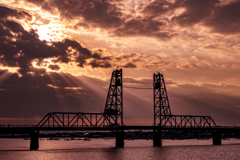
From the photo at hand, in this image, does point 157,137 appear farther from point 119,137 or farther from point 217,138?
point 217,138

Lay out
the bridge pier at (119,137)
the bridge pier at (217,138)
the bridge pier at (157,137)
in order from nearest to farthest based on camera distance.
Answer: the bridge pier at (119,137), the bridge pier at (157,137), the bridge pier at (217,138)

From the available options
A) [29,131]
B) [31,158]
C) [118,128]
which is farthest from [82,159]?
[118,128]

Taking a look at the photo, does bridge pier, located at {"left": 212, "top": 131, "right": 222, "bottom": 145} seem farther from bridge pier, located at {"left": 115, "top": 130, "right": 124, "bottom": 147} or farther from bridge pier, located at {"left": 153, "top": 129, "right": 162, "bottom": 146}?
bridge pier, located at {"left": 115, "top": 130, "right": 124, "bottom": 147}

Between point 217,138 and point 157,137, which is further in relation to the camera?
point 217,138

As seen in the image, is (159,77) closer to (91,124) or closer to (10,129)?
(91,124)

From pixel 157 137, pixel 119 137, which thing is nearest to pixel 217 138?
pixel 157 137

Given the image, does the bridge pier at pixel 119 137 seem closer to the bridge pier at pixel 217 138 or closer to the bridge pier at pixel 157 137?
the bridge pier at pixel 157 137

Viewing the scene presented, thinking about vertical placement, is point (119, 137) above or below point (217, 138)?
above

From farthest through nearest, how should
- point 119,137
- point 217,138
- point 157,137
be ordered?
point 217,138, point 157,137, point 119,137

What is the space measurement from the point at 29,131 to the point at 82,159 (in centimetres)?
2792

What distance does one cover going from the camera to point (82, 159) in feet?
276

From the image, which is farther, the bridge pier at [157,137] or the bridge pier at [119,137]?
the bridge pier at [157,137]

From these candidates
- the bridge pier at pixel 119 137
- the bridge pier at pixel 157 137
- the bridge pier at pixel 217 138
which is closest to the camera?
the bridge pier at pixel 119 137

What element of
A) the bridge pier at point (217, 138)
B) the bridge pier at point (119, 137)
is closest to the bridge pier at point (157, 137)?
the bridge pier at point (119, 137)
